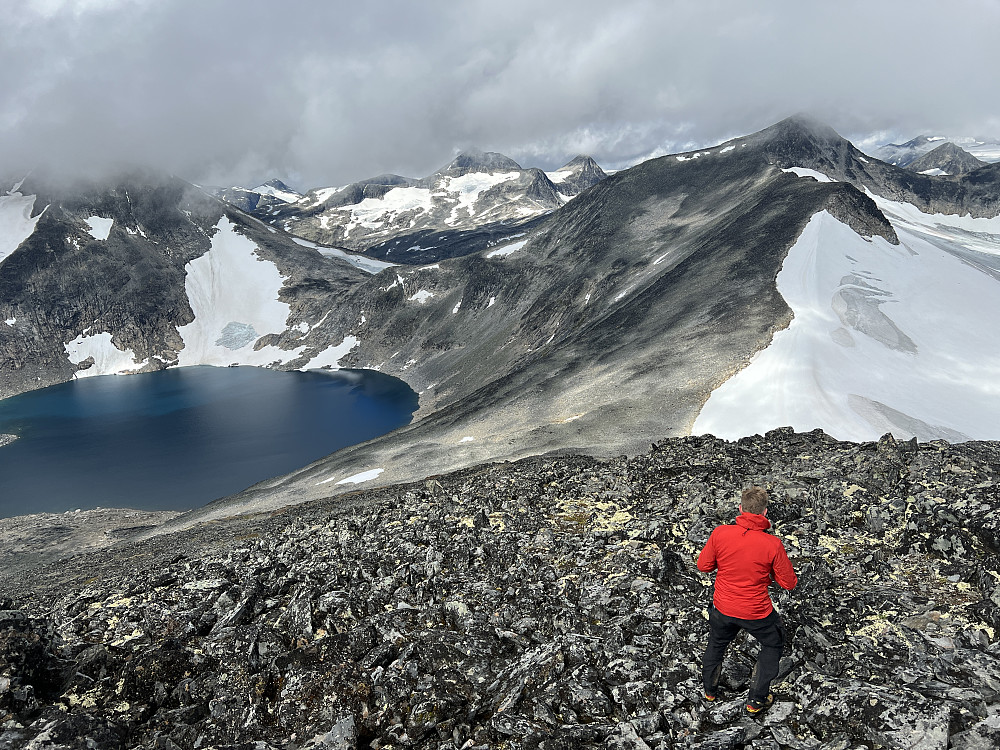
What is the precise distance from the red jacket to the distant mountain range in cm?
2784

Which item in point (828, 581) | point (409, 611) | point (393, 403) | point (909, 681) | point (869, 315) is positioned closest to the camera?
point (909, 681)

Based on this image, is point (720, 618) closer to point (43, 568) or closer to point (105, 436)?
point (43, 568)

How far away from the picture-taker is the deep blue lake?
70.2 metres

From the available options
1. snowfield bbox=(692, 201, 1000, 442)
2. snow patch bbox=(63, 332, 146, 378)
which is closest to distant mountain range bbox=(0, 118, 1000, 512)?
snowfield bbox=(692, 201, 1000, 442)

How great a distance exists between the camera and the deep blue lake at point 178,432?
70250 mm

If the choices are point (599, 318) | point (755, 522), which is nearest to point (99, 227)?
point (599, 318)

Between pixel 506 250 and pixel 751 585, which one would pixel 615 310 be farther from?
pixel 506 250

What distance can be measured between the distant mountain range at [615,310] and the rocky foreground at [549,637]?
2152 centimetres

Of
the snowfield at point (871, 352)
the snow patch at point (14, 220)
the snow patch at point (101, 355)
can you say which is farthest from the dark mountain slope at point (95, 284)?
the snowfield at point (871, 352)

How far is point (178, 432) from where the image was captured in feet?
316

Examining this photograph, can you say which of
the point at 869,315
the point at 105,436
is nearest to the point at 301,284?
the point at 105,436

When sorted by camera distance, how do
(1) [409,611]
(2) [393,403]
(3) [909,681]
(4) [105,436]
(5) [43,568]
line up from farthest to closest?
1. (2) [393,403]
2. (4) [105,436]
3. (5) [43,568]
4. (1) [409,611]
5. (3) [909,681]

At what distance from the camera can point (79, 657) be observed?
33.0 feet

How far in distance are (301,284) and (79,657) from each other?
188m
